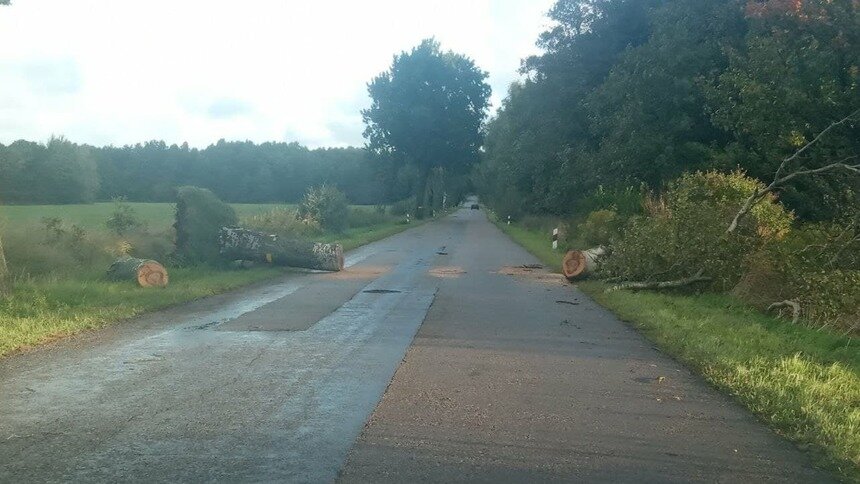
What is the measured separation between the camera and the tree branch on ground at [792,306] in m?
13.0

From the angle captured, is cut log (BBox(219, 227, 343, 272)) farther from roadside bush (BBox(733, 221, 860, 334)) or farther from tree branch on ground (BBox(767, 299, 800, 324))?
tree branch on ground (BBox(767, 299, 800, 324))

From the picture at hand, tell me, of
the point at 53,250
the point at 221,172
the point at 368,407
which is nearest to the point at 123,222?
the point at 53,250

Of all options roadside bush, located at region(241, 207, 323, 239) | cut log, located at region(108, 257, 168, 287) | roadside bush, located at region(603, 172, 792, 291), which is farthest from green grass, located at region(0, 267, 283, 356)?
roadside bush, located at region(241, 207, 323, 239)

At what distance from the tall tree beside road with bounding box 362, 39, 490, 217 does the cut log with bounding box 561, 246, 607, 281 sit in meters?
46.9

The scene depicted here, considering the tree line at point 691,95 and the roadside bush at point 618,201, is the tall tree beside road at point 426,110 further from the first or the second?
the roadside bush at point 618,201

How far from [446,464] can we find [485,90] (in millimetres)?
67257

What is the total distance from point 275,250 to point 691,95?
579 inches

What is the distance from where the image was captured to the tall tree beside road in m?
65.6

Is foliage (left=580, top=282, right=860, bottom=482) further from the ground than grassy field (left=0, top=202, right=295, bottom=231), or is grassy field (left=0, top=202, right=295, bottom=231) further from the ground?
grassy field (left=0, top=202, right=295, bottom=231)

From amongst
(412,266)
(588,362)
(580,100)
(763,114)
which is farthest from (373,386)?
(580,100)

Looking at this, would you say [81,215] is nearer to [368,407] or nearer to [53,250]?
[53,250]

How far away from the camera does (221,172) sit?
103 meters

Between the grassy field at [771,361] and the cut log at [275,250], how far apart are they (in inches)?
324

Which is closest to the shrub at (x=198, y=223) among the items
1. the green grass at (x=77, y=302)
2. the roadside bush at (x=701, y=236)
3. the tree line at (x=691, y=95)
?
the green grass at (x=77, y=302)
